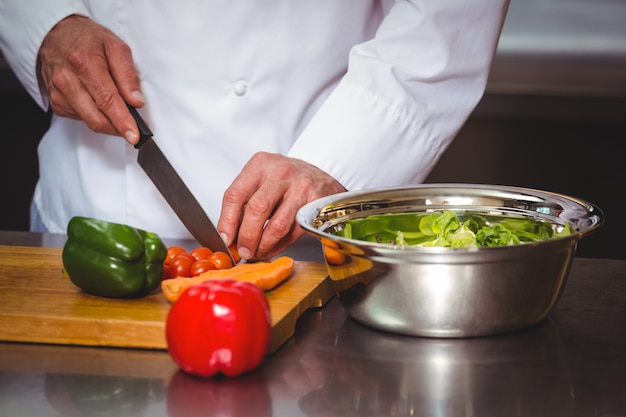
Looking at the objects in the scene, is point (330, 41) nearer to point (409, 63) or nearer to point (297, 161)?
point (409, 63)

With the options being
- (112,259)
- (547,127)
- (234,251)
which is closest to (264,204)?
(234,251)

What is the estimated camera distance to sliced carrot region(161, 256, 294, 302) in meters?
1.06

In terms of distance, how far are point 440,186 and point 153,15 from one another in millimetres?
547

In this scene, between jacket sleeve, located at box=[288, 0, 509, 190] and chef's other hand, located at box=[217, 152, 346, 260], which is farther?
jacket sleeve, located at box=[288, 0, 509, 190]

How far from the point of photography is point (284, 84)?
1449 mm

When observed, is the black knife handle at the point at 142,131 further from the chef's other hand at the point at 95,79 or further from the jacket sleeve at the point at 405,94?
the jacket sleeve at the point at 405,94

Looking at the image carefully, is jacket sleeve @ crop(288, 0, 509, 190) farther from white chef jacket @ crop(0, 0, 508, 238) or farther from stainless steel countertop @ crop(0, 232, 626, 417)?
stainless steel countertop @ crop(0, 232, 626, 417)

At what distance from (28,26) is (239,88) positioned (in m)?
0.38

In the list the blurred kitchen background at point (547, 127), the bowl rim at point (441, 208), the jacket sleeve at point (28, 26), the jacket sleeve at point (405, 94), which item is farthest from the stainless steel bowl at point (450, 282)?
the blurred kitchen background at point (547, 127)

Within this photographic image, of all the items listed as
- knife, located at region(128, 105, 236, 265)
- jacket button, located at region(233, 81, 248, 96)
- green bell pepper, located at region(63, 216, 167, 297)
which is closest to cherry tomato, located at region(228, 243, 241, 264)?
knife, located at region(128, 105, 236, 265)

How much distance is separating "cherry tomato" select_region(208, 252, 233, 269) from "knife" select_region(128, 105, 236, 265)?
0.13ft

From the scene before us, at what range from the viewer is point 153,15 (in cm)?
143

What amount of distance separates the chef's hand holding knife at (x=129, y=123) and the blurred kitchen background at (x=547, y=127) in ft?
4.32

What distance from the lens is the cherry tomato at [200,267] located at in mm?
1149
